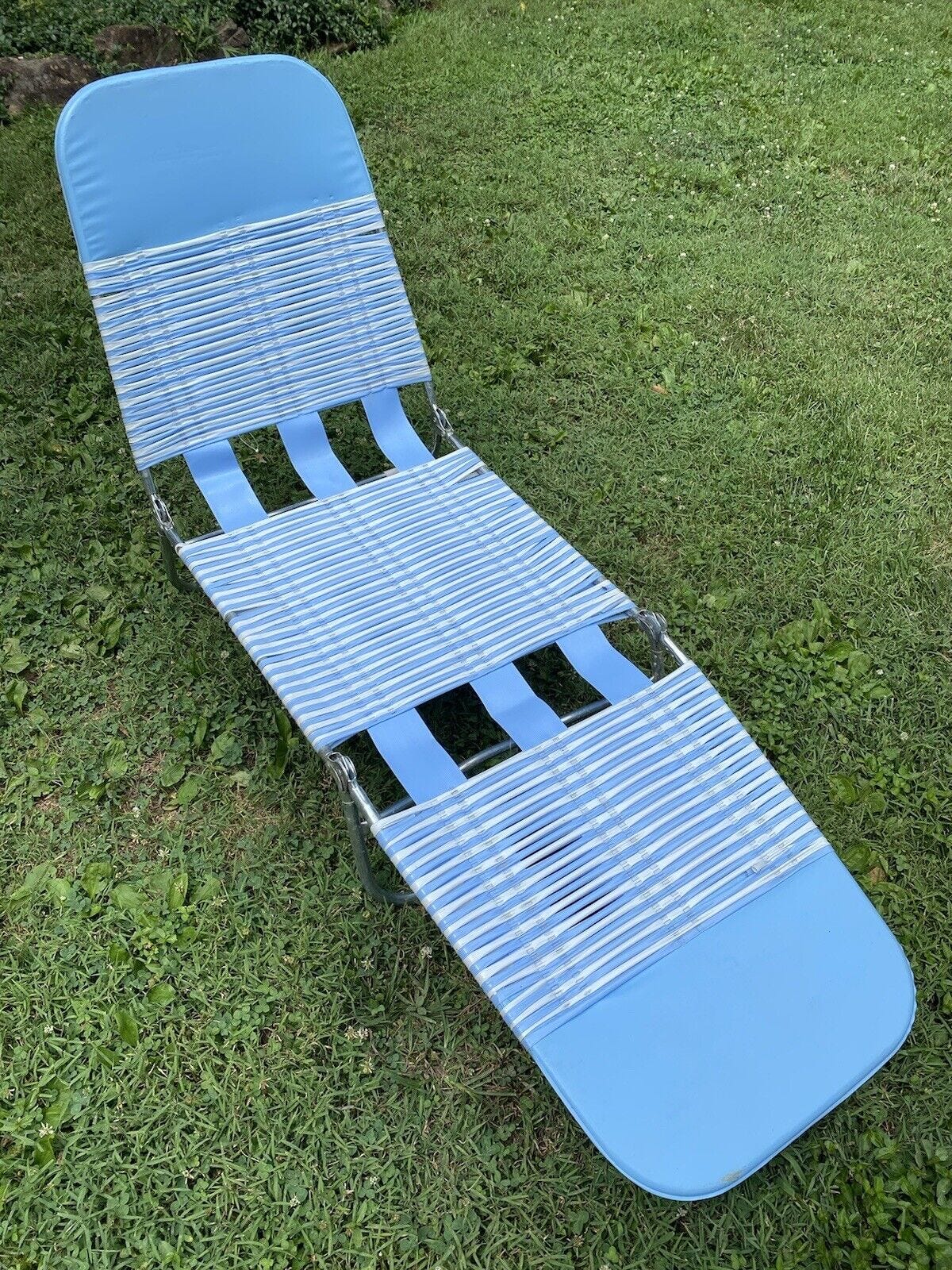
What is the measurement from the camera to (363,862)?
2.03 metres

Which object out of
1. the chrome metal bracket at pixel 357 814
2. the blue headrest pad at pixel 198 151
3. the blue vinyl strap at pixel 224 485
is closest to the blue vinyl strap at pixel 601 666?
the chrome metal bracket at pixel 357 814

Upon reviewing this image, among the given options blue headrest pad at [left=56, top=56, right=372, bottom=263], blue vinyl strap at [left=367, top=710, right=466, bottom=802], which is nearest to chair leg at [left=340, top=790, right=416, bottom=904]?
blue vinyl strap at [left=367, top=710, right=466, bottom=802]

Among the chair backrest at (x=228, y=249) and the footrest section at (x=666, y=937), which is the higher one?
the chair backrest at (x=228, y=249)

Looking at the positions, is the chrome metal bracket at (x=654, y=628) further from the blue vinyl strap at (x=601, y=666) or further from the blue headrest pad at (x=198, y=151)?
the blue headrest pad at (x=198, y=151)

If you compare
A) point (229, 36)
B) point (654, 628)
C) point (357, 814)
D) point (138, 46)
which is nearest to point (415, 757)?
point (357, 814)

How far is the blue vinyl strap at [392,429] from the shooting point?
9.25 ft

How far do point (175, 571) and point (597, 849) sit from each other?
166 centimetres

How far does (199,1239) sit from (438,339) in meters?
3.24

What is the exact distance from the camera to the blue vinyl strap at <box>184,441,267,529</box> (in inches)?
101

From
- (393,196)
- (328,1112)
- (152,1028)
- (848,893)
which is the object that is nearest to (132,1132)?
(152,1028)

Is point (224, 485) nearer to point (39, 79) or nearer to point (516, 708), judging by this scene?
point (516, 708)

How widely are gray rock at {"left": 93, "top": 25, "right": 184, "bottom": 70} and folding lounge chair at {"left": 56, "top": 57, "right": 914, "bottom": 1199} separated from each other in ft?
12.5

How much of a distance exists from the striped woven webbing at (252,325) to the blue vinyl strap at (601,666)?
1.13 meters

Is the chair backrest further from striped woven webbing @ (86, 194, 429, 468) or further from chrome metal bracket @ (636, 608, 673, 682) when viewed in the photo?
chrome metal bracket @ (636, 608, 673, 682)
